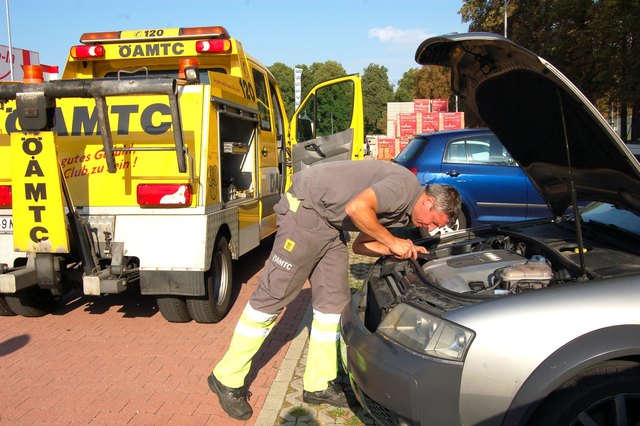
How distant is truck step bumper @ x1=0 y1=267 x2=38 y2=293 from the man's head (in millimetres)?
2904

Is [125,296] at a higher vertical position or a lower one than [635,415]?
lower

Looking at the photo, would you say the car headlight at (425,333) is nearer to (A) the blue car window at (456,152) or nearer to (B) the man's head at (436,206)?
(B) the man's head at (436,206)

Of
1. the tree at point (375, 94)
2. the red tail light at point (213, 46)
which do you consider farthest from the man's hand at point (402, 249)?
the tree at point (375, 94)

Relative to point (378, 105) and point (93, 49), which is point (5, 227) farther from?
point (378, 105)

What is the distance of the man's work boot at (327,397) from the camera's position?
11.1 feet

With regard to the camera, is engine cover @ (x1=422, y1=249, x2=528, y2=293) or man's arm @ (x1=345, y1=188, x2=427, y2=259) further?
engine cover @ (x1=422, y1=249, x2=528, y2=293)

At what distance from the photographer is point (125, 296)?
18.9ft

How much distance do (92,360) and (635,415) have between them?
358cm

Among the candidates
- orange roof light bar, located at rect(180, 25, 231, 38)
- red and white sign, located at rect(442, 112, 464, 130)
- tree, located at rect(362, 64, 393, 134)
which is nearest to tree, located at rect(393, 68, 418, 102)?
tree, located at rect(362, 64, 393, 134)

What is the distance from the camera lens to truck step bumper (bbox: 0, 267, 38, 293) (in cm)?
389

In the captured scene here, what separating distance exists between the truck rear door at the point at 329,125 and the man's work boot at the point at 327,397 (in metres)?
4.34

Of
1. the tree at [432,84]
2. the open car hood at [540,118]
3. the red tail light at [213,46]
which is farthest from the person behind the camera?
the tree at [432,84]

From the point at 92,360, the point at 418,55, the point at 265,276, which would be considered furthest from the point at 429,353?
the point at 92,360

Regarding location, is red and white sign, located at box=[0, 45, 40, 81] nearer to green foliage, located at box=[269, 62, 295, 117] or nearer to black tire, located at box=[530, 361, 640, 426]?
black tire, located at box=[530, 361, 640, 426]
